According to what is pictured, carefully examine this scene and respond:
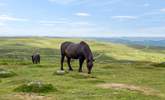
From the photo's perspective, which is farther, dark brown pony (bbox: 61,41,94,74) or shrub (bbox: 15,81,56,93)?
dark brown pony (bbox: 61,41,94,74)

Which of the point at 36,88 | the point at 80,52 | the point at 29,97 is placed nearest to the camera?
the point at 29,97

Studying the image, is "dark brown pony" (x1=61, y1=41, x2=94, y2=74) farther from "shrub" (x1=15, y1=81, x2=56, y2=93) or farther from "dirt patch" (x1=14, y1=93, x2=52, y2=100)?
"dirt patch" (x1=14, y1=93, x2=52, y2=100)

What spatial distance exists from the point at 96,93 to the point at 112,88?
319 centimetres

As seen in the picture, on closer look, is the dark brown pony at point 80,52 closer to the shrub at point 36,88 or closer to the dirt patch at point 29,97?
the shrub at point 36,88

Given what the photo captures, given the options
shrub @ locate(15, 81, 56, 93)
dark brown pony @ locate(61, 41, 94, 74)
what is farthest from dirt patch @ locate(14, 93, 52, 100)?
dark brown pony @ locate(61, 41, 94, 74)

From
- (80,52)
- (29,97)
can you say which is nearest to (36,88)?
(29,97)

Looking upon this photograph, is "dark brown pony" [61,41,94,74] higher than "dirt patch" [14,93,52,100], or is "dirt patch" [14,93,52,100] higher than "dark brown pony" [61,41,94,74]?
"dark brown pony" [61,41,94,74]

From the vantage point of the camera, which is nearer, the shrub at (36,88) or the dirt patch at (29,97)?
the dirt patch at (29,97)

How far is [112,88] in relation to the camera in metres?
26.3

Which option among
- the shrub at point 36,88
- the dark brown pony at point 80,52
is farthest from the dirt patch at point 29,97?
the dark brown pony at point 80,52

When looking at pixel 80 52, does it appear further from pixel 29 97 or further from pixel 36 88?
pixel 29 97

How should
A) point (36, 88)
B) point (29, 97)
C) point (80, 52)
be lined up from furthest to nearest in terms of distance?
point (80, 52) < point (36, 88) < point (29, 97)

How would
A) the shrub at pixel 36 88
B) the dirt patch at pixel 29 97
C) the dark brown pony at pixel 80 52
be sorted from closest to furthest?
the dirt patch at pixel 29 97, the shrub at pixel 36 88, the dark brown pony at pixel 80 52

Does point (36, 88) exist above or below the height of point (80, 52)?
below
